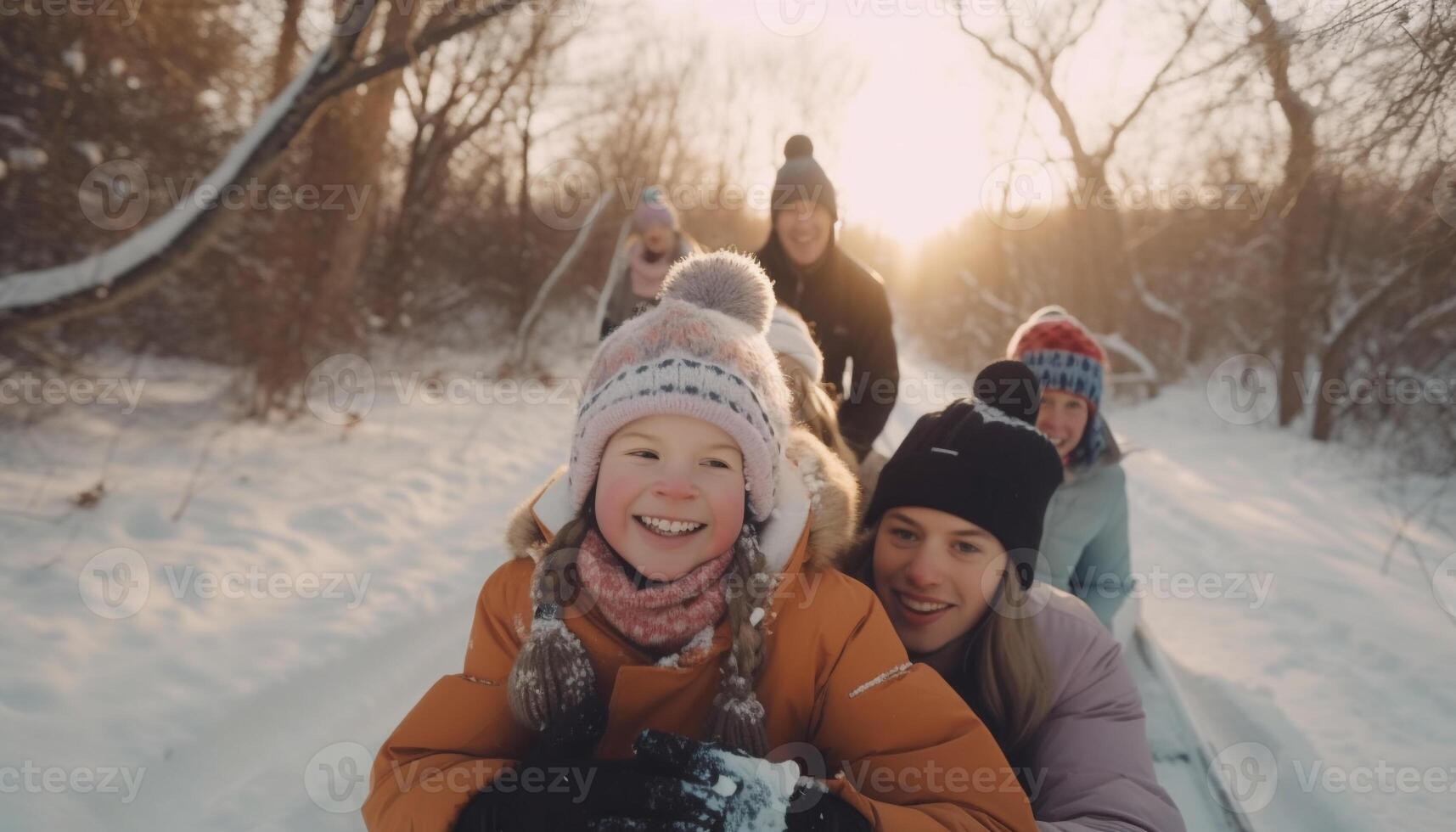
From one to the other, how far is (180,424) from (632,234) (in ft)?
14.1

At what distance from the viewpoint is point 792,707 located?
163 cm

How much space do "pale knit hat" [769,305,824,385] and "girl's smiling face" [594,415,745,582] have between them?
930 mm

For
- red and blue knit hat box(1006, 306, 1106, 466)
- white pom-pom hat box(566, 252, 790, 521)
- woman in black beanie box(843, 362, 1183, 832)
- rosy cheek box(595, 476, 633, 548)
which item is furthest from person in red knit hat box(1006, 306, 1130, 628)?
rosy cheek box(595, 476, 633, 548)

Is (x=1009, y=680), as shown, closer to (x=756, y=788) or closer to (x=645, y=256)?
(x=756, y=788)

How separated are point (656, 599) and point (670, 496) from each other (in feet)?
0.73

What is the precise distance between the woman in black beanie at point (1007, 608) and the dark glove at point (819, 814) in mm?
589

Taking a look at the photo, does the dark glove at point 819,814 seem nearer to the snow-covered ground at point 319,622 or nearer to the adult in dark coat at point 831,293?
the snow-covered ground at point 319,622

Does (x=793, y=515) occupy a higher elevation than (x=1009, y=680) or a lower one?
higher

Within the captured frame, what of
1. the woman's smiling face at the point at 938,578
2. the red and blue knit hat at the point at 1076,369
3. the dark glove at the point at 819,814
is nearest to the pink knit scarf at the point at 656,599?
the dark glove at the point at 819,814

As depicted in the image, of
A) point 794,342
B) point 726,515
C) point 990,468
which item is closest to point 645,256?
point 794,342

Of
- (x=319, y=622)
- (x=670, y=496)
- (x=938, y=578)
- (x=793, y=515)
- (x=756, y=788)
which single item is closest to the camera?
(x=756, y=788)

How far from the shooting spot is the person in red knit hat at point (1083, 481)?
284 centimetres

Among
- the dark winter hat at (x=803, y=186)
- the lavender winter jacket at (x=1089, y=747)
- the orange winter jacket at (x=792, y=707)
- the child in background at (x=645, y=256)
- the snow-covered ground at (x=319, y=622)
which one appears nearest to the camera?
the orange winter jacket at (x=792, y=707)


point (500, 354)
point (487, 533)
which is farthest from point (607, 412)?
point (500, 354)
